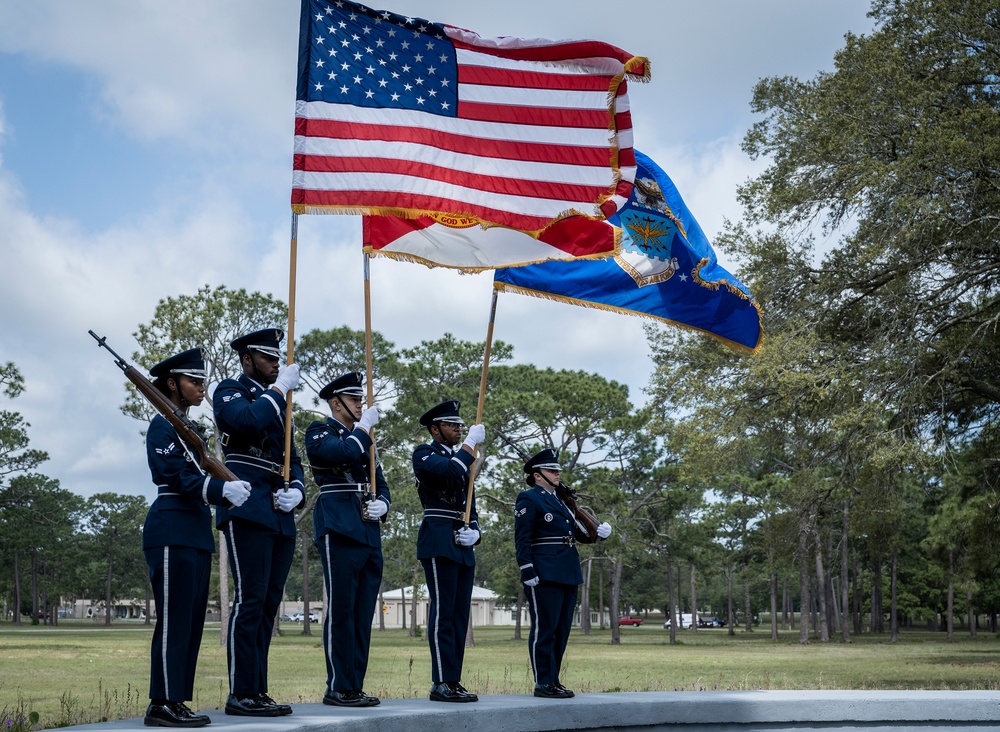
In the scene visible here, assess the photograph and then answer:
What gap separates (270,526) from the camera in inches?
226

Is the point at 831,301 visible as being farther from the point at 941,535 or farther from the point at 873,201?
the point at 941,535

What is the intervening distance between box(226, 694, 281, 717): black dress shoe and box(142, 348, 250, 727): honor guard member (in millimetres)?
408

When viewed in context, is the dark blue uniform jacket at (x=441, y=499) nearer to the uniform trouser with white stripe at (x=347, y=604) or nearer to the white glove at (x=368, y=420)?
the uniform trouser with white stripe at (x=347, y=604)

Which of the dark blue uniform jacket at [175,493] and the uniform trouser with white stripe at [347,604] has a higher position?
the dark blue uniform jacket at [175,493]

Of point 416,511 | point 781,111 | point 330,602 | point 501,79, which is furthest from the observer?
point 416,511

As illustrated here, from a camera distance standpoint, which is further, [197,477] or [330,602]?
[330,602]

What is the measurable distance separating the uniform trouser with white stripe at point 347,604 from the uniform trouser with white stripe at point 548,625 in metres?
1.43

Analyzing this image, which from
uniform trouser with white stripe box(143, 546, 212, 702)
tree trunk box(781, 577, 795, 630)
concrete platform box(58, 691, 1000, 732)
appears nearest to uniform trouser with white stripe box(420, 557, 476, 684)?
concrete platform box(58, 691, 1000, 732)

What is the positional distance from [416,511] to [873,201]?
95.0 feet

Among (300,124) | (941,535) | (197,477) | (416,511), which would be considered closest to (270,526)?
(197,477)

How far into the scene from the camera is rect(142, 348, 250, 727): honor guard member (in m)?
5.15

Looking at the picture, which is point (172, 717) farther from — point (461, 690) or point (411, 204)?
point (411, 204)

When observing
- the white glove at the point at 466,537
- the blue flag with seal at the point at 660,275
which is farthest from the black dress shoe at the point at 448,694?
the blue flag with seal at the point at 660,275

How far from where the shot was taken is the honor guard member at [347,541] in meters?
6.26
